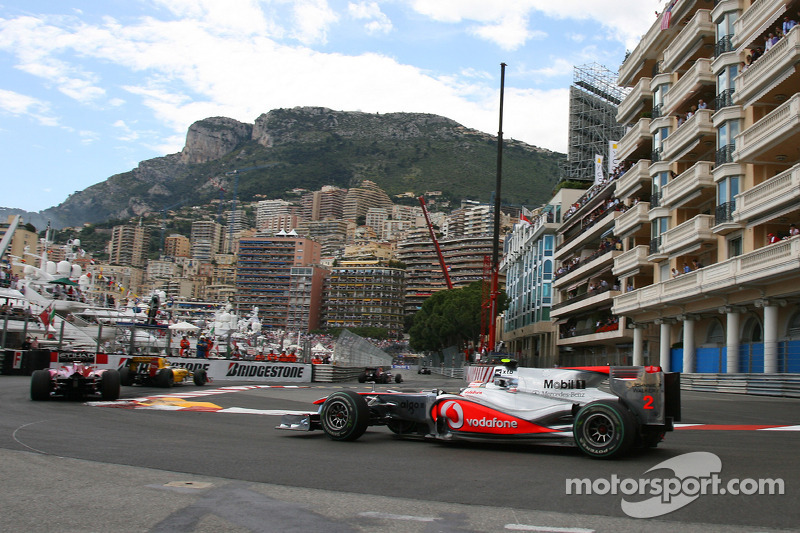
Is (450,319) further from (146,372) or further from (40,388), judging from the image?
(40,388)

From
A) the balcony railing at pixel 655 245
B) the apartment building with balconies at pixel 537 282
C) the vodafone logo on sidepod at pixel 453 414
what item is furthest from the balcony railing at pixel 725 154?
the apartment building with balconies at pixel 537 282

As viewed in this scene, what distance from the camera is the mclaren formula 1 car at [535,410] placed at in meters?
9.11

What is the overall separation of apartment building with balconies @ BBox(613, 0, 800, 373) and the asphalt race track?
57.1 feet

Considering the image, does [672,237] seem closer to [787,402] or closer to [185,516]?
[787,402]

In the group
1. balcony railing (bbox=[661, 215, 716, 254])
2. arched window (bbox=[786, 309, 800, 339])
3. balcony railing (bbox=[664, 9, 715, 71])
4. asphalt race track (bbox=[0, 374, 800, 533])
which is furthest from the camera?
balcony railing (bbox=[664, 9, 715, 71])

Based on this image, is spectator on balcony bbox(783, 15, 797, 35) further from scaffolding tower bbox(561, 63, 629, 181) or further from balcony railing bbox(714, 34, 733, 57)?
scaffolding tower bbox(561, 63, 629, 181)

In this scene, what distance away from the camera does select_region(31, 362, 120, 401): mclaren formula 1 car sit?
1666 cm

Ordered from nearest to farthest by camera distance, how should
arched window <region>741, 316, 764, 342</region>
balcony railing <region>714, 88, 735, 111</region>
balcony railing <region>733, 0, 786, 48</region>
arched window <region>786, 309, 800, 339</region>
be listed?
arched window <region>786, 309, 800, 339</region>
balcony railing <region>733, 0, 786, 48</region>
arched window <region>741, 316, 764, 342</region>
balcony railing <region>714, 88, 735, 111</region>

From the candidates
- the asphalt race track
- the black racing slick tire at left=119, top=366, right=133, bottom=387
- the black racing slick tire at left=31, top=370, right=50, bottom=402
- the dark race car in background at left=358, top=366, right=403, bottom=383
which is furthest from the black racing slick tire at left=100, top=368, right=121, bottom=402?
the dark race car in background at left=358, top=366, right=403, bottom=383

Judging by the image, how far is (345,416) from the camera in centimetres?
1074

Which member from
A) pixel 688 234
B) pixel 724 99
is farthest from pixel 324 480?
pixel 688 234

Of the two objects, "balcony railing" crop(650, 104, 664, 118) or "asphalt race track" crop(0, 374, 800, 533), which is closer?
"asphalt race track" crop(0, 374, 800, 533)

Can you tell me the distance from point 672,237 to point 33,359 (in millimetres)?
30813

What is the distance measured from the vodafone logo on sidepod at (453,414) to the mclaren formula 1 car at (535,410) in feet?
0.05
